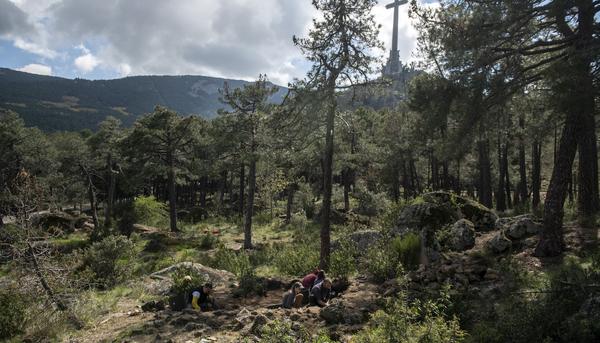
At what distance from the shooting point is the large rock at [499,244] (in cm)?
998

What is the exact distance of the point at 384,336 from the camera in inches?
206

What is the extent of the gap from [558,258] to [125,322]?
10.6m

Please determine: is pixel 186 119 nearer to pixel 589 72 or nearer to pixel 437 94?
pixel 437 94

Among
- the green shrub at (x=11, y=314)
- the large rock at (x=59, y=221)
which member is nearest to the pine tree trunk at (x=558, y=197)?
the green shrub at (x=11, y=314)

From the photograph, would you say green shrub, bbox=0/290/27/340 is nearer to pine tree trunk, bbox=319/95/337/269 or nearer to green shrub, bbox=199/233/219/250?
pine tree trunk, bbox=319/95/337/269

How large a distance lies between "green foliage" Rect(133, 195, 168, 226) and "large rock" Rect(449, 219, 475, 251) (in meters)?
25.6

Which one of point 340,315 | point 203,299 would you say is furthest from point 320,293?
point 203,299

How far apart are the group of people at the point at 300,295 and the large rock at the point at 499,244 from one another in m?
4.57

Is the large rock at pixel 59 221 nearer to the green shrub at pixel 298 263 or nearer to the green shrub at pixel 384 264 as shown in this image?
the green shrub at pixel 298 263

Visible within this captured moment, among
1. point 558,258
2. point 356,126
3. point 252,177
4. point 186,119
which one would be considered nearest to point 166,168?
point 186,119

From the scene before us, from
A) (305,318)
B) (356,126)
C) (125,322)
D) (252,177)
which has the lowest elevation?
(125,322)

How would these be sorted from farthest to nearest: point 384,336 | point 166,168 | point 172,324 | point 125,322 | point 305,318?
point 166,168, point 125,322, point 172,324, point 305,318, point 384,336

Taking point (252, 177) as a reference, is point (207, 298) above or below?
below

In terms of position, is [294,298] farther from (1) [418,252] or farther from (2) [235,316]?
(1) [418,252]
